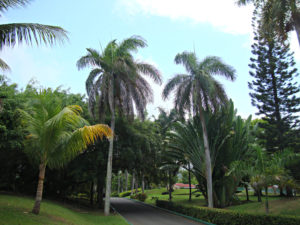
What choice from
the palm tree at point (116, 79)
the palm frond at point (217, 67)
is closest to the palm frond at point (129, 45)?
the palm tree at point (116, 79)

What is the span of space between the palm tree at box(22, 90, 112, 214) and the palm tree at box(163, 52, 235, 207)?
998 cm

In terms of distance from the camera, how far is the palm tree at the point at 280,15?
11.0 metres

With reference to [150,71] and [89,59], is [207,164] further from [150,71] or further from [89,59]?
[89,59]

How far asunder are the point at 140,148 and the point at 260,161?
33.4 ft

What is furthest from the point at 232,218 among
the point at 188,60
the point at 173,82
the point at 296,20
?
the point at 188,60

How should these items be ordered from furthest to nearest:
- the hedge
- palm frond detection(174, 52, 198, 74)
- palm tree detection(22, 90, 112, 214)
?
1. palm frond detection(174, 52, 198, 74)
2. the hedge
3. palm tree detection(22, 90, 112, 214)

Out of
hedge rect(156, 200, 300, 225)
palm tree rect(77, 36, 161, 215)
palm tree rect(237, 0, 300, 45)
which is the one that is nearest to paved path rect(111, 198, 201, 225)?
hedge rect(156, 200, 300, 225)

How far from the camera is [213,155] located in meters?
18.7

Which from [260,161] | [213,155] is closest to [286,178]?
[260,161]

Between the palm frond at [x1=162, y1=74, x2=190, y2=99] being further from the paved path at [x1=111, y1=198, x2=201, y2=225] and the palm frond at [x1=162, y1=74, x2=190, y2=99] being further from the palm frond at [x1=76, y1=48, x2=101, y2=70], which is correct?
the paved path at [x1=111, y1=198, x2=201, y2=225]

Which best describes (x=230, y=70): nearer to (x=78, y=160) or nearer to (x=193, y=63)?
(x=193, y=63)

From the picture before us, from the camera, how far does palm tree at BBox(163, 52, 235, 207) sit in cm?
1748

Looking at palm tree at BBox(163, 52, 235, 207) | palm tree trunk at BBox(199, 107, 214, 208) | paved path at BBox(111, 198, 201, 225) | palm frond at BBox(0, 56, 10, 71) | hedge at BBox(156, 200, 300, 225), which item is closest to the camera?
palm frond at BBox(0, 56, 10, 71)

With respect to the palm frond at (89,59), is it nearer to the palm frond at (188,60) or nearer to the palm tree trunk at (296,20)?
the palm frond at (188,60)
